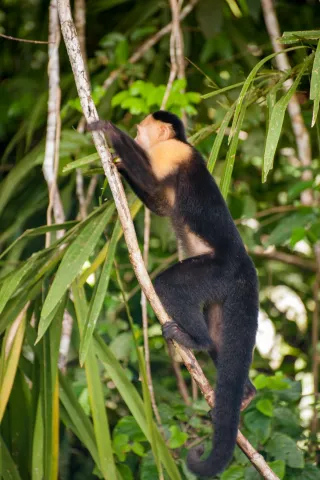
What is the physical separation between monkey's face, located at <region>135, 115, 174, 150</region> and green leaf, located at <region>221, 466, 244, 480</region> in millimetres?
1190

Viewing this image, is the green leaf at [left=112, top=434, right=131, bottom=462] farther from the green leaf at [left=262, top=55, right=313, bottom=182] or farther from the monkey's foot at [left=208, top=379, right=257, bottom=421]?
the green leaf at [left=262, top=55, right=313, bottom=182]

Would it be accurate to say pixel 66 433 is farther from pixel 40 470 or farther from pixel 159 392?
pixel 40 470

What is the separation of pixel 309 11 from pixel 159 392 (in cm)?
233

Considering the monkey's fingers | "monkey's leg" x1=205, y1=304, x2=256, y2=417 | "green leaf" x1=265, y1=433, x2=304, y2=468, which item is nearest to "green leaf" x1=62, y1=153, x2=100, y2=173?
the monkey's fingers

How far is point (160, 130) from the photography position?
2.91m

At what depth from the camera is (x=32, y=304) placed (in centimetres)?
278

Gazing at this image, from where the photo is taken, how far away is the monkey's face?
2.90 meters

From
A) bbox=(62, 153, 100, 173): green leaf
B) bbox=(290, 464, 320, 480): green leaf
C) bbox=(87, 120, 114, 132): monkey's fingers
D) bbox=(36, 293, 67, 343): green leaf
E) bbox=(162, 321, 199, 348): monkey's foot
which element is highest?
bbox=(87, 120, 114, 132): monkey's fingers

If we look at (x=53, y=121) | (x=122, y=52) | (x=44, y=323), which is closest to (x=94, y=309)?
(x=44, y=323)

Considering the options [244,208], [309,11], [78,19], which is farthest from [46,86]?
[309,11]

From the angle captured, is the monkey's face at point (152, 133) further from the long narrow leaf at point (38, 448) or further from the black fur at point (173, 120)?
the long narrow leaf at point (38, 448)

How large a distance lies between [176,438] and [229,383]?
2.31 ft

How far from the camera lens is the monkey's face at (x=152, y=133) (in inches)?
114

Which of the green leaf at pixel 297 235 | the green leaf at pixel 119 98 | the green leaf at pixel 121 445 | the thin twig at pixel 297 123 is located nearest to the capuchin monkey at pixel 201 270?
the green leaf at pixel 121 445
